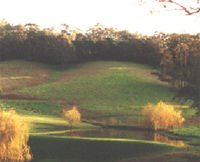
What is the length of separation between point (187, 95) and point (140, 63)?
249 feet

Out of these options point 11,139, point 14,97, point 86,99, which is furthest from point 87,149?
point 14,97

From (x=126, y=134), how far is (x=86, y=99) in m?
28.6

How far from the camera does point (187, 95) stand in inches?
1388

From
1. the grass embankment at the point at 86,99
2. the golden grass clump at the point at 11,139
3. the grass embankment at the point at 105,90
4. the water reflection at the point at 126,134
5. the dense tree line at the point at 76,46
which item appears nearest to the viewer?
the golden grass clump at the point at 11,139

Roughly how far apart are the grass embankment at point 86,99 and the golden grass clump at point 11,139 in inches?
67.0

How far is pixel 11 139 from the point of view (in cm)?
2509

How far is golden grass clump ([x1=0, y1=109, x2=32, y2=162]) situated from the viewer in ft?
82.1

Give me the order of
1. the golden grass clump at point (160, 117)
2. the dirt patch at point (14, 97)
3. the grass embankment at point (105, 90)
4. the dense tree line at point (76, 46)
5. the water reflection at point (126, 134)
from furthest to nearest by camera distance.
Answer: the dense tree line at point (76, 46), the dirt patch at point (14, 97), the grass embankment at point (105, 90), the golden grass clump at point (160, 117), the water reflection at point (126, 134)

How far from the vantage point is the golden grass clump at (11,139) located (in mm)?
25031

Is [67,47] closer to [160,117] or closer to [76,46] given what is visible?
[76,46]

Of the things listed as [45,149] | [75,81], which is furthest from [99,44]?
[45,149]

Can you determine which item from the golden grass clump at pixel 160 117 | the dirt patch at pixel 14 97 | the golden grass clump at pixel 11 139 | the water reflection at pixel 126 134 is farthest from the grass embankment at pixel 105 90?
the golden grass clump at pixel 11 139

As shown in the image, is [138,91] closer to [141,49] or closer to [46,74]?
[46,74]

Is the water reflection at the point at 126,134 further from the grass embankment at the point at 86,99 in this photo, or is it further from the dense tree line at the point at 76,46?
the dense tree line at the point at 76,46
